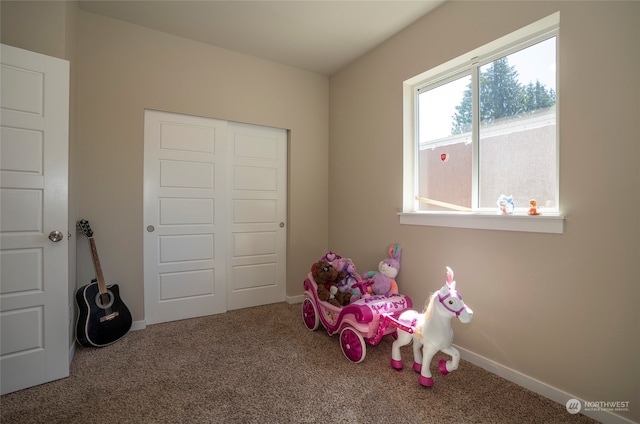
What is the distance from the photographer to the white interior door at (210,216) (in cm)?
283

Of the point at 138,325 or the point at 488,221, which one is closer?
the point at 488,221

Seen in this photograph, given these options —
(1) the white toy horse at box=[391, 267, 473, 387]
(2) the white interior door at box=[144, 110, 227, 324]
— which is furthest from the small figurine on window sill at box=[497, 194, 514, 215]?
(2) the white interior door at box=[144, 110, 227, 324]

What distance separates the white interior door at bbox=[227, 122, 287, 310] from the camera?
10.6 feet

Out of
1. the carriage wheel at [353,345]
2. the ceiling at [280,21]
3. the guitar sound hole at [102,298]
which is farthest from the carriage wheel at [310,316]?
the ceiling at [280,21]

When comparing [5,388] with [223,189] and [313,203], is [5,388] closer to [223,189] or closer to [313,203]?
[223,189]

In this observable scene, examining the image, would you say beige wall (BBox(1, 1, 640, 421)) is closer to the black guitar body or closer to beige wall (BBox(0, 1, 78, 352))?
beige wall (BBox(0, 1, 78, 352))

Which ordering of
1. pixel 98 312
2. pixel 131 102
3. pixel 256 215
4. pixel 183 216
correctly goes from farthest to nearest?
pixel 256 215, pixel 183 216, pixel 131 102, pixel 98 312

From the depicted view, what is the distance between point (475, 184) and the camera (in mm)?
2232

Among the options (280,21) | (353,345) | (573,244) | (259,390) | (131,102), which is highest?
(280,21)

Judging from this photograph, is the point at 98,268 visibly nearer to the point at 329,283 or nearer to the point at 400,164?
the point at 329,283

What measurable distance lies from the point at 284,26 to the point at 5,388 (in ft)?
10.7

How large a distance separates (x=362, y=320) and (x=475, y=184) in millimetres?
1328

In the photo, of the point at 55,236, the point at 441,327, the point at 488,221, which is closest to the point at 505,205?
the point at 488,221

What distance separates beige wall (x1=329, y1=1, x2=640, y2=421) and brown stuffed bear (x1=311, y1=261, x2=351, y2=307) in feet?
2.13
